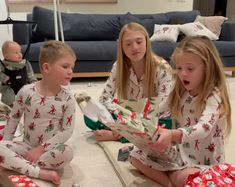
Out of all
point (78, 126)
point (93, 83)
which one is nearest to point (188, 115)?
point (78, 126)

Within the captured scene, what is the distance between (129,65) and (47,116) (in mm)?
652

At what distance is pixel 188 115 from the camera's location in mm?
1520

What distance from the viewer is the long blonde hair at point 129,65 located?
6.72ft

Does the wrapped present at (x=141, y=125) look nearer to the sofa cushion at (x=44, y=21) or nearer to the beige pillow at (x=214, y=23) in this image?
the sofa cushion at (x=44, y=21)

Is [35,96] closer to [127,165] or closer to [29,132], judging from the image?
[29,132]

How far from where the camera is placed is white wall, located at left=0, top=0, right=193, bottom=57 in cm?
475

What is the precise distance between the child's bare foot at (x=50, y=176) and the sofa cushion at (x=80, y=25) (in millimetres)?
2733

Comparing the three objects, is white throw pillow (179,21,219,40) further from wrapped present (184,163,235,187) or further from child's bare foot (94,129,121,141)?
wrapped present (184,163,235,187)

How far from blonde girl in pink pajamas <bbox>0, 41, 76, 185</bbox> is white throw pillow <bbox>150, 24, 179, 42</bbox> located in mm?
2563

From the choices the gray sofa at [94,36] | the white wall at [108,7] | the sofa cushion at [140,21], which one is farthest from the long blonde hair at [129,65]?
the white wall at [108,7]

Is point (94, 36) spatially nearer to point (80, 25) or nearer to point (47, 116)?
point (80, 25)

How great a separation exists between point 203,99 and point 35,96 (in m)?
0.76

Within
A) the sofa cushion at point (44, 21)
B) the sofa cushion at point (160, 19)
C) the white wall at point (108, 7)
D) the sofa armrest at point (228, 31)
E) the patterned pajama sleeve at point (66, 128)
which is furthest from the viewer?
the white wall at point (108, 7)

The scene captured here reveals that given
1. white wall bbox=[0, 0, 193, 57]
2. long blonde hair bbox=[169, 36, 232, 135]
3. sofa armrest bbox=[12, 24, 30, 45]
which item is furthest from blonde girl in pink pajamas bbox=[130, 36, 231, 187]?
white wall bbox=[0, 0, 193, 57]
